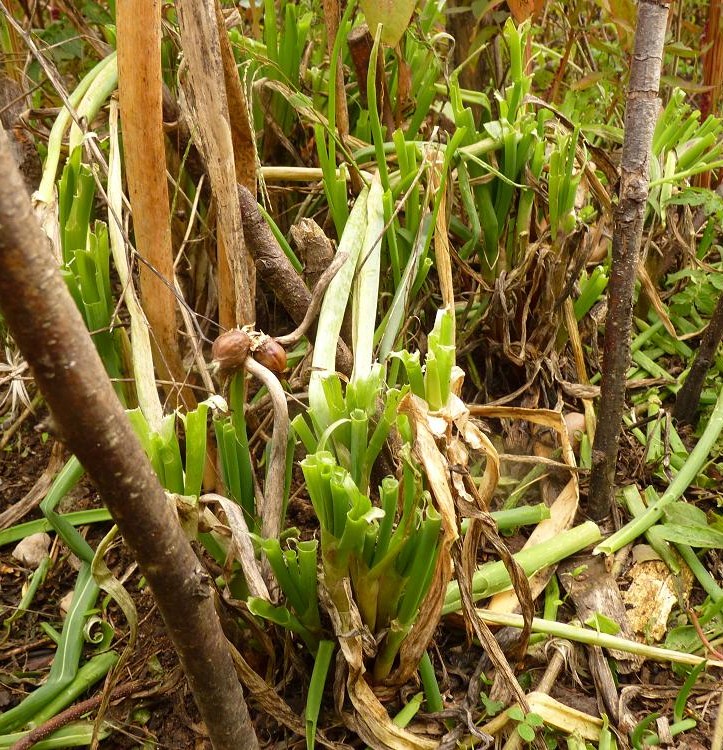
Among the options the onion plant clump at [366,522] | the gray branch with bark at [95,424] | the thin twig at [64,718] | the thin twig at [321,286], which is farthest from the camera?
the thin twig at [321,286]

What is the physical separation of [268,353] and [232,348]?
0.05 metres

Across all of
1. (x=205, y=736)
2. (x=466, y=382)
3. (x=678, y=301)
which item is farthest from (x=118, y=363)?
(x=678, y=301)

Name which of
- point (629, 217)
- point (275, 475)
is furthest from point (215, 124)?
point (629, 217)

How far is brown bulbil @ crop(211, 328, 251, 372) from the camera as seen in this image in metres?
0.91

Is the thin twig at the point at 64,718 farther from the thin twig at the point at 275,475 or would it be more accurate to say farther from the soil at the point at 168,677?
the thin twig at the point at 275,475

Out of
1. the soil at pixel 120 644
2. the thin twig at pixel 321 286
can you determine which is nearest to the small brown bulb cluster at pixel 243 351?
the thin twig at pixel 321 286

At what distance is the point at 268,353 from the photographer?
93 centimetres

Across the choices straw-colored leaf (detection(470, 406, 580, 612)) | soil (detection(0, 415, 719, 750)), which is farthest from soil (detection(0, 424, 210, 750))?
straw-colored leaf (detection(470, 406, 580, 612))

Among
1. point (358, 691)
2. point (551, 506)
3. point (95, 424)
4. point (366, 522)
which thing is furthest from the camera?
point (551, 506)

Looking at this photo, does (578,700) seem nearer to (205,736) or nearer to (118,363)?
(205,736)

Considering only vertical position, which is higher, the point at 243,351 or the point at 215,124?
the point at 215,124

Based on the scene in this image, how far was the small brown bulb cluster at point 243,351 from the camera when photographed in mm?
910

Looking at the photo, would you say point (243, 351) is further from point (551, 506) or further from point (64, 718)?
point (551, 506)

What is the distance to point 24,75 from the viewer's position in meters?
1.37
